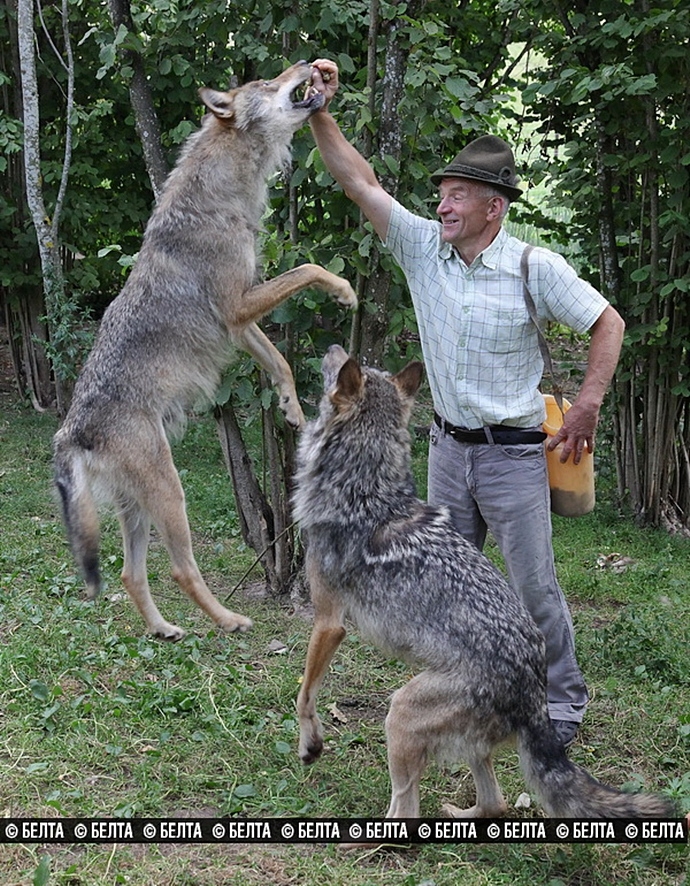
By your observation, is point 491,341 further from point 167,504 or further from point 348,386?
point 167,504

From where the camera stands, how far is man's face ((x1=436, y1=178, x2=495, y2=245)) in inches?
193

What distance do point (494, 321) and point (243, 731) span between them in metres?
2.60

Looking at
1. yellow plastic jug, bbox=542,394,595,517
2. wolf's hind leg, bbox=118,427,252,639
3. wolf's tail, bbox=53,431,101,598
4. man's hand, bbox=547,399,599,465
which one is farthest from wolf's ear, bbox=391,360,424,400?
wolf's tail, bbox=53,431,101,598

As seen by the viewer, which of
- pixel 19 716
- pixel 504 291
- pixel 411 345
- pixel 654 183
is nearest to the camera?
pixel 504 291

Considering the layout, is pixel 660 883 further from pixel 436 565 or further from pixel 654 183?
pixel 654 183

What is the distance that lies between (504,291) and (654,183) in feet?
15.7

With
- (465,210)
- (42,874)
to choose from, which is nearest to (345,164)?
(465,210)

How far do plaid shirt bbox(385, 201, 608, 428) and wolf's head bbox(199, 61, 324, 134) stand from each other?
0.93m

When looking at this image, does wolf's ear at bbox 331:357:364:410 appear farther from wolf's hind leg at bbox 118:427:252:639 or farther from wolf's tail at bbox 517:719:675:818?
wolf's tail at bbox 517:719:675:818

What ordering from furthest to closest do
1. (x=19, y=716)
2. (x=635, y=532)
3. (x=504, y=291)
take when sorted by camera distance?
1. (x=635, y=532)
2. (x=19, y=716)
3. (x=504, y=291)

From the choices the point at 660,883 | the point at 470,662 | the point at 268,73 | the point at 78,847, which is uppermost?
the point at 268,73

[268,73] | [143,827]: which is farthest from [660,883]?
[268,73]

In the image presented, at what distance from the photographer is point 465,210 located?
491 cm

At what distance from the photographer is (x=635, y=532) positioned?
9672mm
